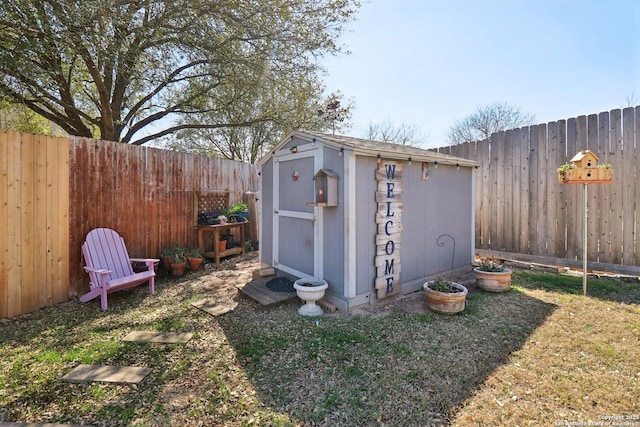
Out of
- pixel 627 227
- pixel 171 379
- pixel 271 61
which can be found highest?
pixel 271 61

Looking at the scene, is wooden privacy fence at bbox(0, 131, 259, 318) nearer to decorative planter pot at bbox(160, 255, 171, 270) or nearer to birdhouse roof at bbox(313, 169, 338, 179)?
decorative planter pot at bbox(160, 255, 171, 270)

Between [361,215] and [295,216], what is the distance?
109cm

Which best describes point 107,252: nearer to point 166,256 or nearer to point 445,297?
point 166,256

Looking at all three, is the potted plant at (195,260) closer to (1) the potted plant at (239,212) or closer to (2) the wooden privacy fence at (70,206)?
(2) the wooden privacy fence at (70,206)

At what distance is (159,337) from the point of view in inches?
113

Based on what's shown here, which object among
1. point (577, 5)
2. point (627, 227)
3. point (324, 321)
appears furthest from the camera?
point (577, 5)

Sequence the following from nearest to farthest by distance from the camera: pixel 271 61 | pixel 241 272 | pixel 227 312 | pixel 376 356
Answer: pixel 376 356 < pixel 227 312 < pixel 241 272 < pixel 271 61

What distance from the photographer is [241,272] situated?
527 cm

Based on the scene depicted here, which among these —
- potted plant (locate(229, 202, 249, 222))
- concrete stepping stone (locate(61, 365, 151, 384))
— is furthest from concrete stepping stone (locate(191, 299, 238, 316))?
potted plant (locate(229, 202, 249, 222))

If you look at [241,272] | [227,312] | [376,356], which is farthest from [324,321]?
[241,272]

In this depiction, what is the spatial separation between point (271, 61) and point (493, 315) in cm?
594

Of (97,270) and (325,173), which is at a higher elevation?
(325,173)

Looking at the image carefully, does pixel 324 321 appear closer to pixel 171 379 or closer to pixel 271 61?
pixel 171 379

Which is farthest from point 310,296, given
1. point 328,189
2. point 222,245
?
point 222,245
